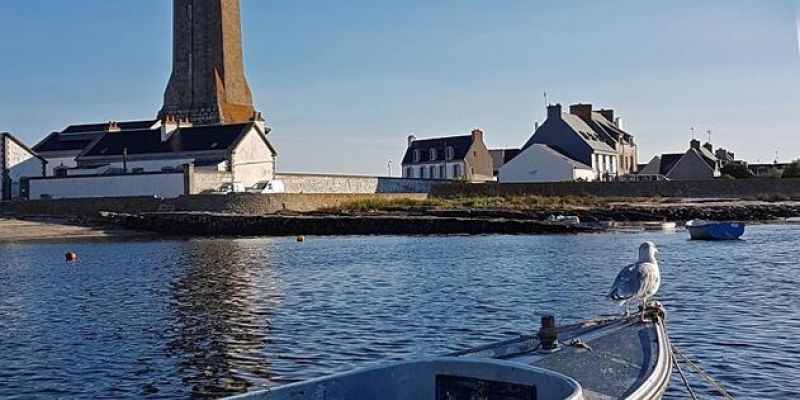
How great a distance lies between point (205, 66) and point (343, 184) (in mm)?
21519

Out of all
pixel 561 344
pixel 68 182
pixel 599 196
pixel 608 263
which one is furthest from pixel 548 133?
pixel 561 344

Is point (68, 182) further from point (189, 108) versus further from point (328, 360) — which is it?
point (328, 360)

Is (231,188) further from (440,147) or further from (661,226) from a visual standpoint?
(440,147)

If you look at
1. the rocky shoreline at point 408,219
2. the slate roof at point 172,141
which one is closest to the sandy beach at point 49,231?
the rocky shoreline at point 408,219

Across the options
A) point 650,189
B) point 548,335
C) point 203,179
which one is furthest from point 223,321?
point 650,189

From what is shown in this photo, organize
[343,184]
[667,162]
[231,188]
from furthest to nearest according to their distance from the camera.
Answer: [667,162], [343,184], [231,188]

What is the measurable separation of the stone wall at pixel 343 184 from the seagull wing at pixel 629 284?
5830 cm

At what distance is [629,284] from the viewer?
11.6m

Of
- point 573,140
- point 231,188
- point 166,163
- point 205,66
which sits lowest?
point 231,188

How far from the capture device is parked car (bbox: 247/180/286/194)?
216 feet

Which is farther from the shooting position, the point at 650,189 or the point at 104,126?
the point at 104,126

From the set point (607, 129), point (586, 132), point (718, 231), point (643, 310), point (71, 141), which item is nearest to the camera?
point (643, 310)

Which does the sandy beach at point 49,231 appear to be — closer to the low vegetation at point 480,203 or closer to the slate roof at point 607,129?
the low vegetation at point 480,203

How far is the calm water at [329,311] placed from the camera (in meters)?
14.2
